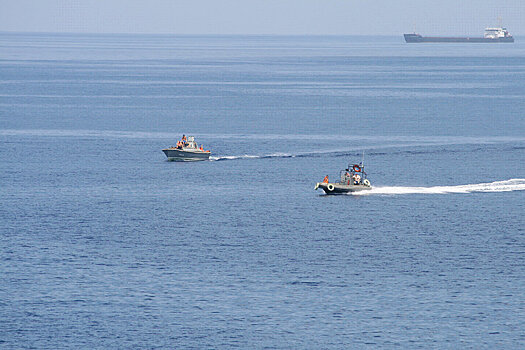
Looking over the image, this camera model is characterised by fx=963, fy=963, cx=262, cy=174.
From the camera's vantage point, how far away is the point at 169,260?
98875mm

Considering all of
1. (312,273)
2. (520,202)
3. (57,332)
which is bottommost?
(57,332)

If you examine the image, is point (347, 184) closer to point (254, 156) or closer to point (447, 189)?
point (447, 189)

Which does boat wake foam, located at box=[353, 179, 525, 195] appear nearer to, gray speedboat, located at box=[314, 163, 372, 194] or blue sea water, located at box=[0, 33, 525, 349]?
blue sea water, located at box=[0, 33, 525, 349]

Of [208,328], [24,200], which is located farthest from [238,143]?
[208,328]

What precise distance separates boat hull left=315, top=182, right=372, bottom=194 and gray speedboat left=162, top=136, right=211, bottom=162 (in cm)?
3315

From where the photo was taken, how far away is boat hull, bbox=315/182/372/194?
133 meters

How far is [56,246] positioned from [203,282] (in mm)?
20990

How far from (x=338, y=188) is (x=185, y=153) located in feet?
121

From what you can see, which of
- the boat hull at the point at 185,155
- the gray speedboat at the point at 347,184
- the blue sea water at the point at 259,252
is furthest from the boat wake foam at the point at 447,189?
the boat hull at the point at 185,155

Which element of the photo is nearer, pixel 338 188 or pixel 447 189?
pixel 338 188

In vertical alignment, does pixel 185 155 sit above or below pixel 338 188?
above

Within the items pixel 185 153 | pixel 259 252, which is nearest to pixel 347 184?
pixel 185 153

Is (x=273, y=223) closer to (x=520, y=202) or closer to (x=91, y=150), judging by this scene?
(x=520, y=202)

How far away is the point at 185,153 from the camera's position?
162 metres
